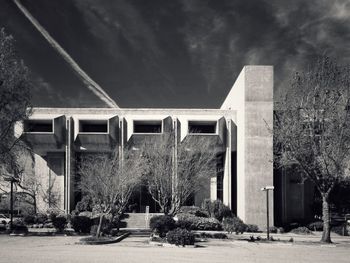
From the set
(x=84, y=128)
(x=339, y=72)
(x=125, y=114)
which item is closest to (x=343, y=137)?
(x=339, y=72)

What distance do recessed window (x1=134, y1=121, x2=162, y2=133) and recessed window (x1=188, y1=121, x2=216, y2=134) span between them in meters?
3.12

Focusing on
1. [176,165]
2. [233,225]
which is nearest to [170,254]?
[233,225]

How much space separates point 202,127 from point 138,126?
655 centimetres

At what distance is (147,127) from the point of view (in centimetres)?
4597

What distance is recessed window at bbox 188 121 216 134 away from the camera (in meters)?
44.4

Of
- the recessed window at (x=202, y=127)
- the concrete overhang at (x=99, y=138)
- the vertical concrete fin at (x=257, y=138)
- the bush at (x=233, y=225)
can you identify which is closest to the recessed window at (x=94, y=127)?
the concrete overhang at (x=99, y=138)

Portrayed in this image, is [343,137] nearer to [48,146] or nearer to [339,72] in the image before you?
[339,72]

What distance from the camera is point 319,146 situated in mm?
29281

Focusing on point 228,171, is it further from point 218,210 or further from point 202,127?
→ point 202,127

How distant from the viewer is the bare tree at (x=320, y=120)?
28.4 meters

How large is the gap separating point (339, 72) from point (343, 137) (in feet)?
13.7

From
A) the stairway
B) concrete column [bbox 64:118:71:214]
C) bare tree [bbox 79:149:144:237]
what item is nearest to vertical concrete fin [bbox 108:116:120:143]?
bare tree [bbox 79:149:144:237]

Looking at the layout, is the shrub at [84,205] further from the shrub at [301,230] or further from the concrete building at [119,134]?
the shrub at [301,230]

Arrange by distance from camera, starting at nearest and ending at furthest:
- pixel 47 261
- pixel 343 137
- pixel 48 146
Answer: pixel 47 261
pixel 343 137
pixel 48 146
